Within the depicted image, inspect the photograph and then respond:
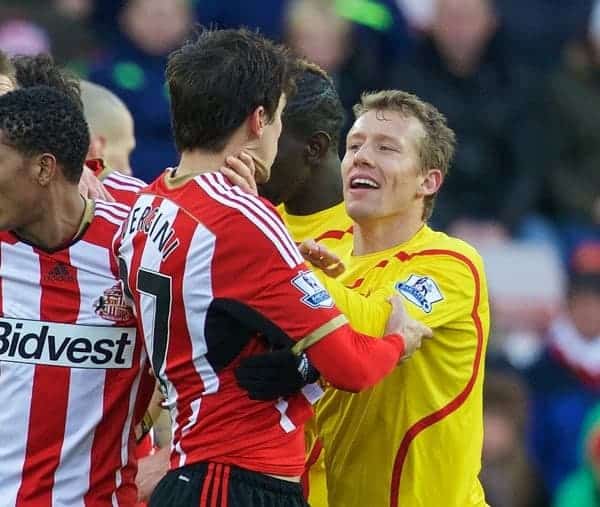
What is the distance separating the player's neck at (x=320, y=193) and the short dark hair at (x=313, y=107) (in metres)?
0.10

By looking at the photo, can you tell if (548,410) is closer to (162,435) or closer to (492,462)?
(492,462)

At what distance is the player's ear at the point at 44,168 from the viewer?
4.47 m

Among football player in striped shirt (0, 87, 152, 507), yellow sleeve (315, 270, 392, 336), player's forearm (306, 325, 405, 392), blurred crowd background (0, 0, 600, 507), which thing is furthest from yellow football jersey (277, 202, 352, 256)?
blurred crowd background (0, 0, 600, 507)

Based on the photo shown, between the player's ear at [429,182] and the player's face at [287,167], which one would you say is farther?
the player's face at [287,167]

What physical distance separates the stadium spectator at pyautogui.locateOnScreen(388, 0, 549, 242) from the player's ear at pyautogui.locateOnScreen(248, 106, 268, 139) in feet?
19.2

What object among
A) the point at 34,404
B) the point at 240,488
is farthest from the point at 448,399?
the point at 34,404

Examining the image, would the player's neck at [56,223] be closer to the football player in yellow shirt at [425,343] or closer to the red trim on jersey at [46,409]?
the red trim on jersey at [46,409]

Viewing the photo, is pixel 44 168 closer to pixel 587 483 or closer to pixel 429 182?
pixel 429 182

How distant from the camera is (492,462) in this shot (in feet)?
26.9

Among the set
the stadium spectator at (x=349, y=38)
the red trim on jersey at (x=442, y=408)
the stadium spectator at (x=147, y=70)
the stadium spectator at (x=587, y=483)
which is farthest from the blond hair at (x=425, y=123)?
the stadium spectator at (x=349, y=38)

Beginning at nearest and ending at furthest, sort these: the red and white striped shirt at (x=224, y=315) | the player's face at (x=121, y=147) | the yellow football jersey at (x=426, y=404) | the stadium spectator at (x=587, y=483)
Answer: the red and white striped shirt at (x=224, y=315) < the yellow football jersey at (x=426, y=404) < the player's face at (x=121, y=147) < the stadium spectator at (x=587, y=483)

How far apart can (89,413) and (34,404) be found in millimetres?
161

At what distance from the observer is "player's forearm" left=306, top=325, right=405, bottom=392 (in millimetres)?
4242

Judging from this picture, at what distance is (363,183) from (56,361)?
46.6 inches
